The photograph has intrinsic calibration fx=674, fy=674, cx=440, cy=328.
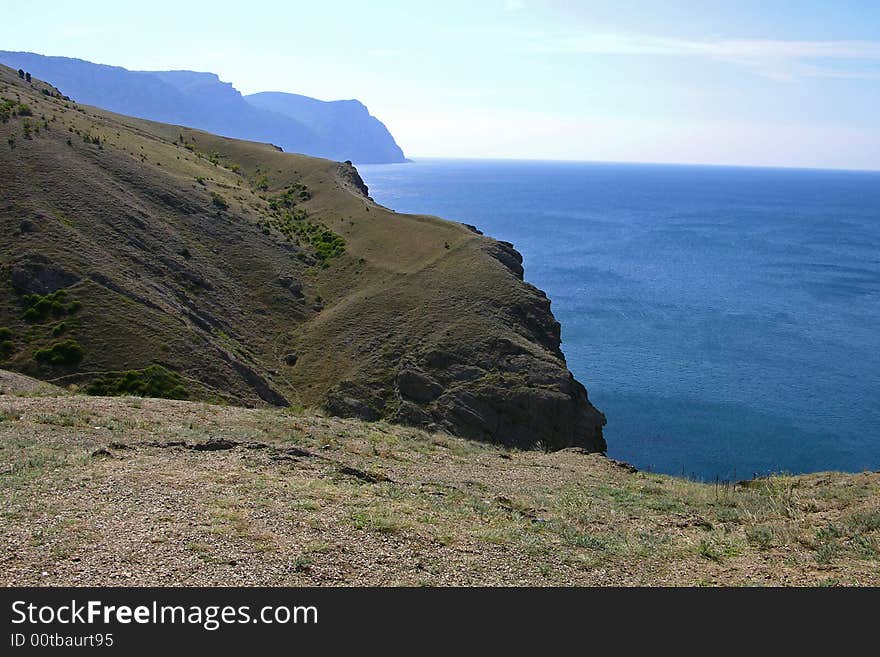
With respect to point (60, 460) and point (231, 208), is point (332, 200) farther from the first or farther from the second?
point (60, 460)

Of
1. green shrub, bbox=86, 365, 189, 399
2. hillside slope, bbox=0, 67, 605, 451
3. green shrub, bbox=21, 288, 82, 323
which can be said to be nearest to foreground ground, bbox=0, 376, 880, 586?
green shrub, bbox=86, 365, 189, 399

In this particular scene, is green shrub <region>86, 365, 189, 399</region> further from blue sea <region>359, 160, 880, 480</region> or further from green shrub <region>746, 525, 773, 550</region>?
blue sea <region>359, 160, 880, 480</region>

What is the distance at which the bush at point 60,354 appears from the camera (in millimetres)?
30906

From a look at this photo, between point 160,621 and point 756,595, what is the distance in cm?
778

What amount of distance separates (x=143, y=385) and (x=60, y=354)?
4.29 meters

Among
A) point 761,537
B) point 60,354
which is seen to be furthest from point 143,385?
point 761,537

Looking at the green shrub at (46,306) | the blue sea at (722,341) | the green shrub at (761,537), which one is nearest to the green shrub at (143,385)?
the green shrub at (46,306)

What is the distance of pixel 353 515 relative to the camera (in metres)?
13.2

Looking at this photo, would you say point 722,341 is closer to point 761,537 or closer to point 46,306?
point 761,537

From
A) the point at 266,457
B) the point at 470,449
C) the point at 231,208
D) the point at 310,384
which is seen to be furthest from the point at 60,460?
the point at 231,208

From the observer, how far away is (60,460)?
49.6 feet

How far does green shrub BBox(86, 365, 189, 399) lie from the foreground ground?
8753mm

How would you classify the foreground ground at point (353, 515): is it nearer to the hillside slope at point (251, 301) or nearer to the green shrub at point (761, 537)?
the green shrub at point (761, 537)

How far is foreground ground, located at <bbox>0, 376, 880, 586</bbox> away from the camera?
10.6 metres
